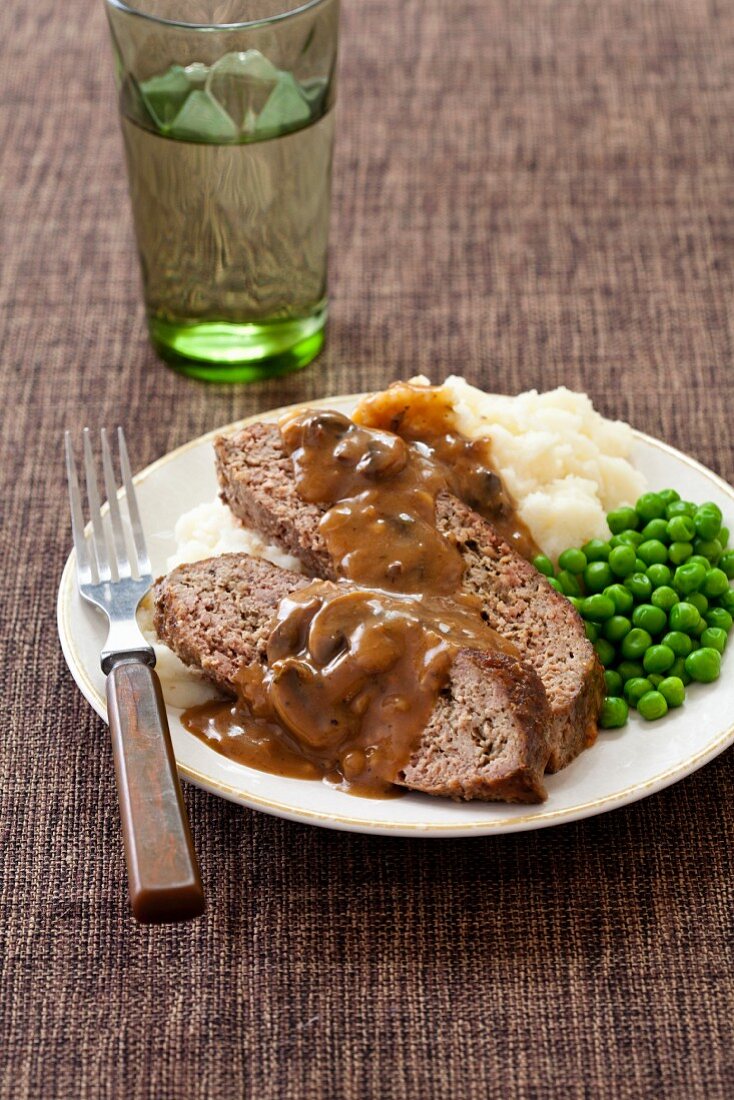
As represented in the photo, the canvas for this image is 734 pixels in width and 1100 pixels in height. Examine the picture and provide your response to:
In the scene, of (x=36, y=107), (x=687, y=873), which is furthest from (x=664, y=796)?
(x=36, y=107)

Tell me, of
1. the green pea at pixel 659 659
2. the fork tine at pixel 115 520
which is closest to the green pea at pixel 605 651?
the green pea at pixel 659 659

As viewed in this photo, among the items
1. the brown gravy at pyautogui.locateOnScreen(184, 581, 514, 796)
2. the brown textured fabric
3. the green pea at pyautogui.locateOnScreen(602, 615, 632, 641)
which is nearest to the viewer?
the brown textured fabric

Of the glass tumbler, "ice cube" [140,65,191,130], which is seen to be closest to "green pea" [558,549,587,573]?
the glass tumbler

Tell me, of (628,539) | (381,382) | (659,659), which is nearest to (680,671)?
(659,659)

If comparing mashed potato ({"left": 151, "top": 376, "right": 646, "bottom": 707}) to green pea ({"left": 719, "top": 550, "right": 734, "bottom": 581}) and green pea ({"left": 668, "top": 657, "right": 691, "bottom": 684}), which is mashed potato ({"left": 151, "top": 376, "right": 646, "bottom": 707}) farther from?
green pea ({"left": 668, "top": 657, "right": 691, "bottom": 684})

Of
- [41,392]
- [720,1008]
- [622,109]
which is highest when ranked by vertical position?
[622,109]

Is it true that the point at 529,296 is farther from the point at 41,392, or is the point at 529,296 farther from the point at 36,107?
the point at 36,107

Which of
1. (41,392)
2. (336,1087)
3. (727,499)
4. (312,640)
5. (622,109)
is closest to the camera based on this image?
(336,1087)
